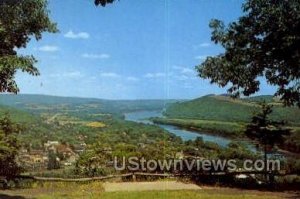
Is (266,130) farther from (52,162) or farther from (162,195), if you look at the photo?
(52,162)

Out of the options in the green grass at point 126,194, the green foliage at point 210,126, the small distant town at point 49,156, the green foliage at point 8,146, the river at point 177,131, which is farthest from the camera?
the green foliage at point 210,126

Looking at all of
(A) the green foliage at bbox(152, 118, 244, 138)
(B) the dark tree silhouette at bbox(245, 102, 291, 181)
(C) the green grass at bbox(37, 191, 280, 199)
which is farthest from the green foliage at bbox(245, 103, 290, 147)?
(C) the green grass at bbox(37, 191, 280, 199)

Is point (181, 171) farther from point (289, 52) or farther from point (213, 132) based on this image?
point (289, 52)

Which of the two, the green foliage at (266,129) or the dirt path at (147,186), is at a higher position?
the green foliage at (266,129)

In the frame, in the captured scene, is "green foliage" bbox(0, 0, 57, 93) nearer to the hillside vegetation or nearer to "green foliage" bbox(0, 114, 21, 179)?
"green foliage" bbox(0, 114, 21, 179)

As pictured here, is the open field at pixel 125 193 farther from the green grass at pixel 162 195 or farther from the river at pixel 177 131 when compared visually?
the river at pixel 177 131

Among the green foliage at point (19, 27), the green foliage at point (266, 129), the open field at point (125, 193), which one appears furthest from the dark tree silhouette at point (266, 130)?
the green foliage at point (19, 27)
